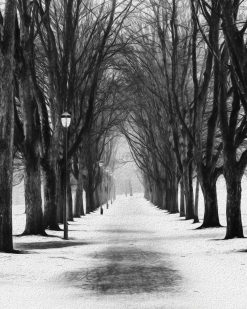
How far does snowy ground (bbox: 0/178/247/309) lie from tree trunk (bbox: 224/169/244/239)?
0.56m

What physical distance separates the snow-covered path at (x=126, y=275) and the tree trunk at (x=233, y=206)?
2.12 ft

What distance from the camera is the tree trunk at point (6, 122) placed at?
558 inches

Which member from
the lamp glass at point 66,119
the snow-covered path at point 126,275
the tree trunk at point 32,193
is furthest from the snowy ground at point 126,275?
the lamp glass at point 66,119

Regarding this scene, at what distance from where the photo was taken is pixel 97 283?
9.64 metres

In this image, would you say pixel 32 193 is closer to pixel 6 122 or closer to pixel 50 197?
pixel 50 197

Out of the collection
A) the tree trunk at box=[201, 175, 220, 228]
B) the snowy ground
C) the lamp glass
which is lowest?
the snowy ground

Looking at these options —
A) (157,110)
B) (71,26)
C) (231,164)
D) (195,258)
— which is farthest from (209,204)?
(157,110)

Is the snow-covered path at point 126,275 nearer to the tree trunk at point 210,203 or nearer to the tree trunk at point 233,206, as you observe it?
the tree trunk at point 233,206

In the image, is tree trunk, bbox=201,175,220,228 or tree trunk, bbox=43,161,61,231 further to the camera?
tree trunk, bbox=43,161,61,231

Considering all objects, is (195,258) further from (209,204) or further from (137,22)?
(137,22)

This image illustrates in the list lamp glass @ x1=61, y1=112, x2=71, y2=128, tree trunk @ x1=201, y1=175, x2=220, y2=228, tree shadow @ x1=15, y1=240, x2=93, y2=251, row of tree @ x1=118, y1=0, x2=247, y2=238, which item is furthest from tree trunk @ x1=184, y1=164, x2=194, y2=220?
tree shadow @ x1=15, y1=240, x2=93, y2=251

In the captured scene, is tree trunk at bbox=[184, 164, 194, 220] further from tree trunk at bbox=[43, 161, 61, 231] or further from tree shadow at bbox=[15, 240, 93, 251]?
tree shadow at bbox=[15, 240, 93, 251]

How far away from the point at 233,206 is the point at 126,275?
8099mm

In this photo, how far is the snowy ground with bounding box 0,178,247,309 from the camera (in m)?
7.98
